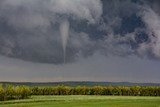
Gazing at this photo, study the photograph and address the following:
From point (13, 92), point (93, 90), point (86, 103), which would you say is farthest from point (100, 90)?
point (86, 103)

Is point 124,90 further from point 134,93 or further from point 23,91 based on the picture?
point 23,91

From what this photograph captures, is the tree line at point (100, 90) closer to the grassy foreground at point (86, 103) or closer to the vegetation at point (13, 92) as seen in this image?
the vegetation at point (13, 92)

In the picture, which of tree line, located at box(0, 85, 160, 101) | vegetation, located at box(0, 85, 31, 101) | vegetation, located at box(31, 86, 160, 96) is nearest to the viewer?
vegetation, located at box(0, 85, 31, 101)

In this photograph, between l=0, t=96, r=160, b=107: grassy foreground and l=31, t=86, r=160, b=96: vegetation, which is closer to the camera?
l=0, t=96, r=160, b=107: grassy foreground

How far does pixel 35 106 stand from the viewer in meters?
86.6

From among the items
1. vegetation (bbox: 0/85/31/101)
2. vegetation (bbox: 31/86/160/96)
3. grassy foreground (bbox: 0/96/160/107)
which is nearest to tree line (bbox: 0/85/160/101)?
vegetation (bbox: 31/86/160/96)

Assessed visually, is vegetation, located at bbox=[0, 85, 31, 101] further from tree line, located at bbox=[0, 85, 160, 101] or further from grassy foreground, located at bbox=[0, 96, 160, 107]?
grassy foreground, located at bbox=[0, 96, 160, 107]

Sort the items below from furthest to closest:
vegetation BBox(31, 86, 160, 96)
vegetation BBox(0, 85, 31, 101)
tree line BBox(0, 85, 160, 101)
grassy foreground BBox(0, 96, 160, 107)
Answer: vegetation BBox(31, 86, 160, 96), tree line BBox(0, 85, 160, 101), vegetation BBox(0, 85, 31, 101), grassy foreground BBox(0, 96, 160, 107)

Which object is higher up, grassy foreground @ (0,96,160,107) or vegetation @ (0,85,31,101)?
vegetation @ (0,85,31,101)

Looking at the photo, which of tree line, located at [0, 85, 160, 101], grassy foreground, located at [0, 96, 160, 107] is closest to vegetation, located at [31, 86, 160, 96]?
tree line, located at [0, 85, 160, 101]

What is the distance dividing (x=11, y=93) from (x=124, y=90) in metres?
62.4

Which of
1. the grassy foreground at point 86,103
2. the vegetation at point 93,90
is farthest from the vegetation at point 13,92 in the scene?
the grassy foreground at point 86,103

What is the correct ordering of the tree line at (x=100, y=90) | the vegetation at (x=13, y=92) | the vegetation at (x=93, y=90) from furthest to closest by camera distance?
1. the vegetation at (x=93, y=90)
2. the tree line at (x=100, y=90)
3. the vegetation at (x=13, y=92)

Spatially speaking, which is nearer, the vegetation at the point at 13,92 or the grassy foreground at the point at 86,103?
the grassy foreground at the point at 86,103
